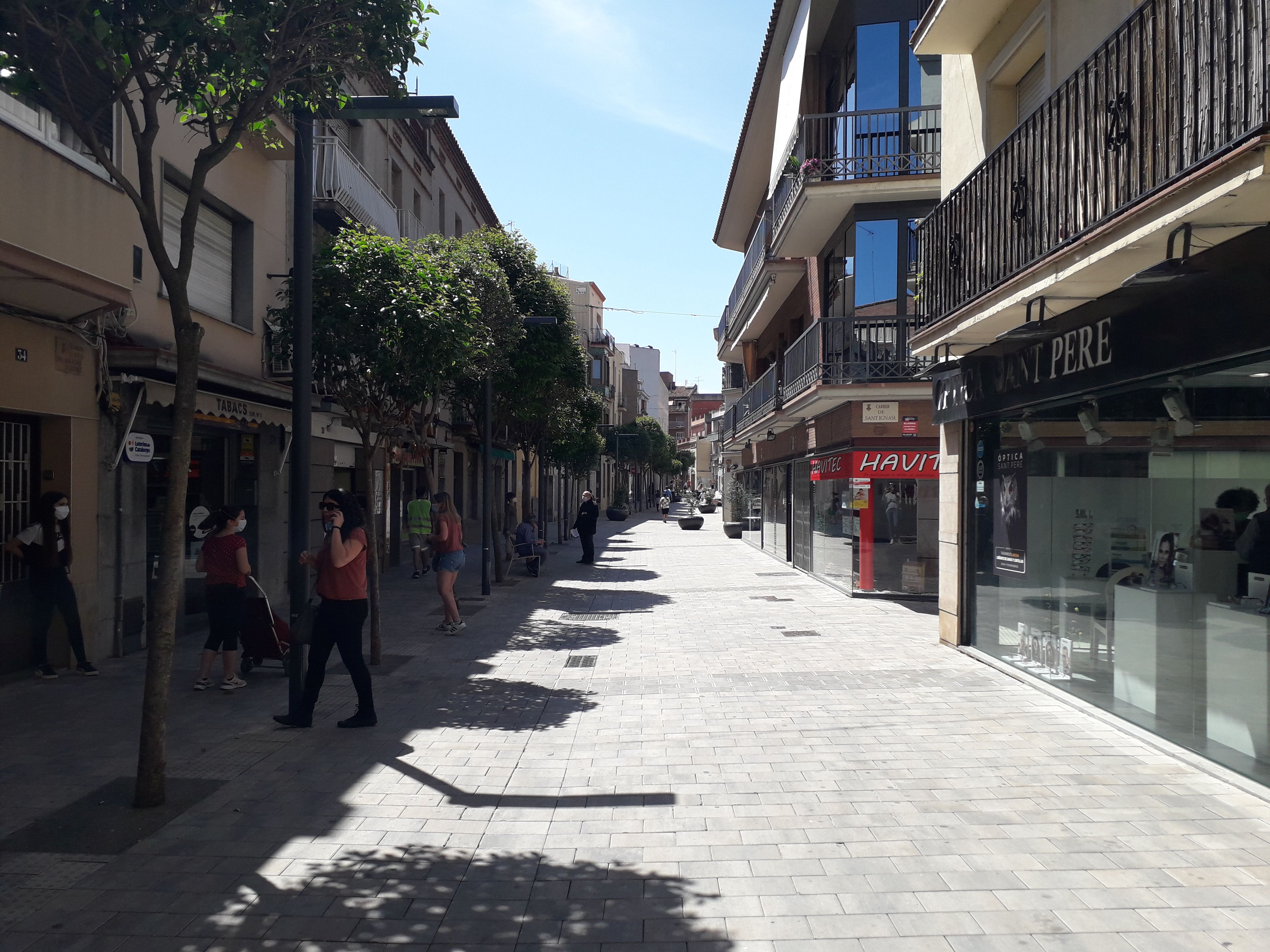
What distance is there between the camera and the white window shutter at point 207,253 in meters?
11.1

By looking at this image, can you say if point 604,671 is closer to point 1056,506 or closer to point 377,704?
point 377,704

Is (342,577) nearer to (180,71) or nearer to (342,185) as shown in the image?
(180,71)

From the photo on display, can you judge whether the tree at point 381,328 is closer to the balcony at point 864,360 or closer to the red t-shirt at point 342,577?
the red t-shirt at point 342,577

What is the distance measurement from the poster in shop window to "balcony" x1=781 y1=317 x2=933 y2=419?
186 inches

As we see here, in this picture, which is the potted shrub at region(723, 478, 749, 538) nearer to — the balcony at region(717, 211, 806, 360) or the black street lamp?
the balcony at region(717, 211, 806, 360)

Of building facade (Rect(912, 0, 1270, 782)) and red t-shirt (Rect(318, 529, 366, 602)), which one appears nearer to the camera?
building facade (Rect(912, 0, 1270, 782))

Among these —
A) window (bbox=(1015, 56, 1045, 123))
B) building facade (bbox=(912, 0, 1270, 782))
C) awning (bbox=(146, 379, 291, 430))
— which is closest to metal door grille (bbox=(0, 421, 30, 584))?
awning (bbox=(146, 379, 291, 430))

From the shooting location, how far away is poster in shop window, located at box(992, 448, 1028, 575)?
28.7 ft

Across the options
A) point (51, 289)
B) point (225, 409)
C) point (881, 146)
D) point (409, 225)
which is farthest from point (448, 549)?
point (409, 225)

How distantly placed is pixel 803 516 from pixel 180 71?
51.3 feet

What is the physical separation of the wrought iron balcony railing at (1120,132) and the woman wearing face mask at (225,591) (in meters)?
7.00

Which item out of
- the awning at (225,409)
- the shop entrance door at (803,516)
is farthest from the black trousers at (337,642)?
the shop entrance door at (803,516)

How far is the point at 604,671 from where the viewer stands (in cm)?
917

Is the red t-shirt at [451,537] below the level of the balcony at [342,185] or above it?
below
